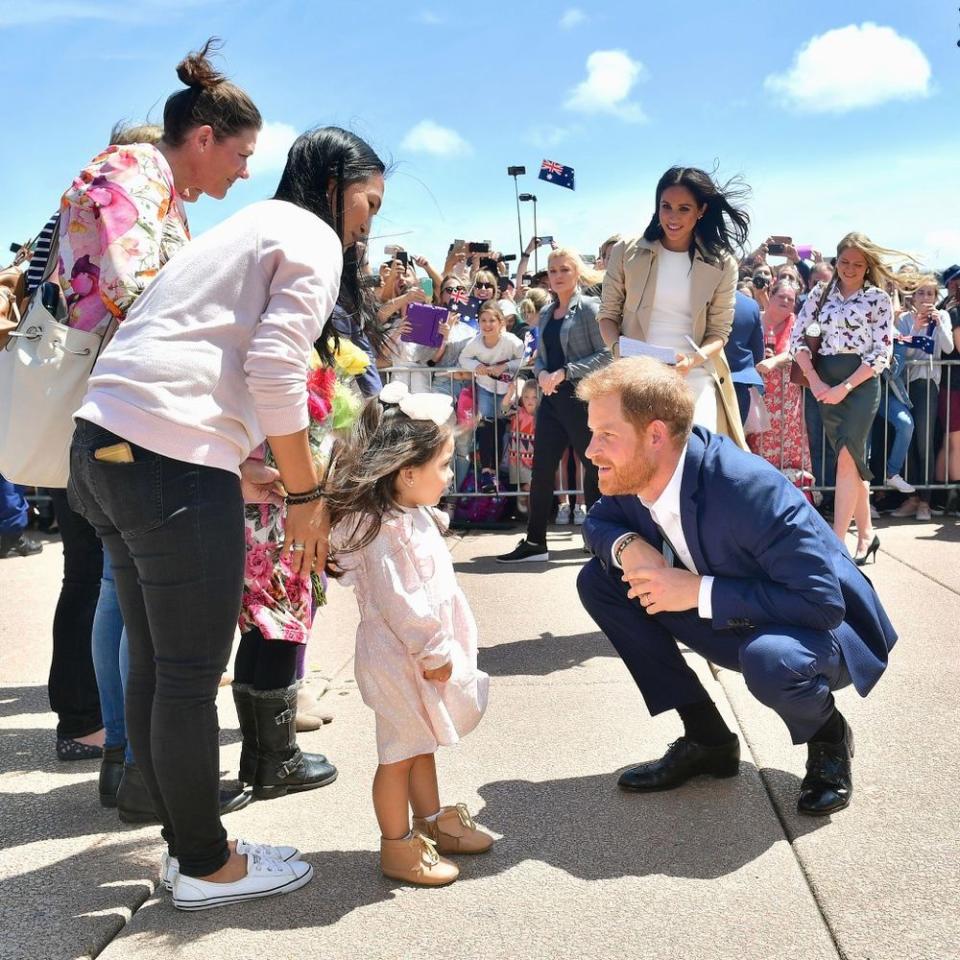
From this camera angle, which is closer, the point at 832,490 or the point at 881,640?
the point at 881,640

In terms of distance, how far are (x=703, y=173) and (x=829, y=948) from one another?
3.49 m

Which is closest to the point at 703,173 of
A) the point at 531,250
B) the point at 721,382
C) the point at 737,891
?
the point at 721,382

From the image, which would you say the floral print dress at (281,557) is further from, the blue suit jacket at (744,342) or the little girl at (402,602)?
the blue suit jacket at (744,342)

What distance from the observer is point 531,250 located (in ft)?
39.4

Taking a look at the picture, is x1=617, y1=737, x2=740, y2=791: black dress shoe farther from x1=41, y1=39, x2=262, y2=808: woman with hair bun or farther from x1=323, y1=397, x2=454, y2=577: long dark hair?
x1=41, y1=39, x2=262, y2=808: woman with hair bun

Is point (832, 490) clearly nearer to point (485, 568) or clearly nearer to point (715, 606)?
point (485, 568)

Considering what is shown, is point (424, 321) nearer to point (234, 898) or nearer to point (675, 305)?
point (675, 305)

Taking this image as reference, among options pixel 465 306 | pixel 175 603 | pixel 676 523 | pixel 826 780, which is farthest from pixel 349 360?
pixel 465 306

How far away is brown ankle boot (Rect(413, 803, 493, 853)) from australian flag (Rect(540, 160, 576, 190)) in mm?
9053

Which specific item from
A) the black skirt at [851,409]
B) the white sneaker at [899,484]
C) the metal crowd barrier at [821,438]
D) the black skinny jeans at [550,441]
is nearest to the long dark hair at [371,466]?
the black skinny jeans at [550,441]

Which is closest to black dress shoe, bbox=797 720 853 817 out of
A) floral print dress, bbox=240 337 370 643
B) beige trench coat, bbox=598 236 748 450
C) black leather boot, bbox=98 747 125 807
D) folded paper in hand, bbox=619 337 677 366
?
floral print dress, bbox=240 337 370 643

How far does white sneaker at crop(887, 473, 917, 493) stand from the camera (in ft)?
27.0

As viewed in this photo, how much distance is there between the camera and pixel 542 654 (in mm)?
4777

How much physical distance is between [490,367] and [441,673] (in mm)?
6202
